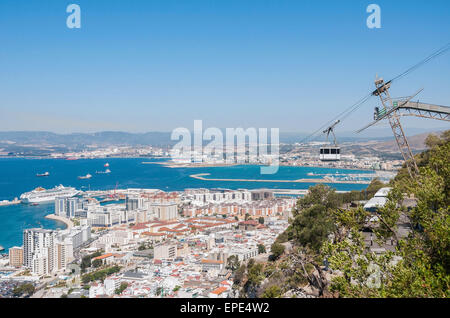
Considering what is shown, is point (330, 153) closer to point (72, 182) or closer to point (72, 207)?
point (72, 207)

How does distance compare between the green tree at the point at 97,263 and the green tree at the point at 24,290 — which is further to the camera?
the green tree at the point at 97,263

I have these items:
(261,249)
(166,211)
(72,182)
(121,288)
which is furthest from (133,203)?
(72,182)

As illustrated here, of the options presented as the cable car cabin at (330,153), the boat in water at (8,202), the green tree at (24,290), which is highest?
the cable car cabin at (330,153)

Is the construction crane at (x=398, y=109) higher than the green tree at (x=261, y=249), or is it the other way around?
the construction crane at (x=398, y=109)

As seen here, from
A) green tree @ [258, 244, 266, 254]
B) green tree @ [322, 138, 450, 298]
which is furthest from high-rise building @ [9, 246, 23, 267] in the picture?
green tree @ [322, 138, 450, 298]

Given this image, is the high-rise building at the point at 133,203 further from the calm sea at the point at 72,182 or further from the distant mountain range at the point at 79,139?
the distant mountain range at the point at 79,139

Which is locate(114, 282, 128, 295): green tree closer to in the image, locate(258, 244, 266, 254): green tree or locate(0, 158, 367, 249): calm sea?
locate(258, 244, 266, 254): green tree

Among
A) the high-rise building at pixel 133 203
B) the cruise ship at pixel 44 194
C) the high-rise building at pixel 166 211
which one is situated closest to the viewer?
the high-rise building at pixel 166 211

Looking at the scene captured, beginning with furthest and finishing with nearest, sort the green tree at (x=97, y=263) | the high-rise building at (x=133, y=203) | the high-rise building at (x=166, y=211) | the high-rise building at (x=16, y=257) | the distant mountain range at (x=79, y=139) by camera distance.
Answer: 1. the distant mountain range at (x=79, y=139)
2. the high-rise building at (x=133, y=203)
3. the high-rise building at (x=166, y=211)
4. the high-rise building at (x=16, y=257)
5. the green tree at (x=97, y=263)

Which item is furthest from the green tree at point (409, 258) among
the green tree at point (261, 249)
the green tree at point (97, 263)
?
the green tree at point (97, 263)
